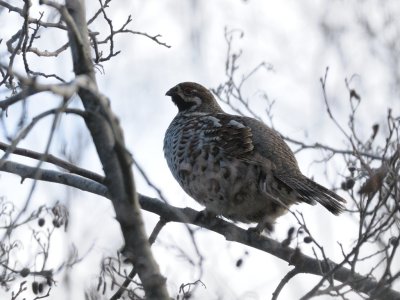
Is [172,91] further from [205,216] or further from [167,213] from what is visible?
[167,213]

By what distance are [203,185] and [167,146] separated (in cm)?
99

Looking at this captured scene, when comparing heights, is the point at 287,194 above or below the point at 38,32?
below

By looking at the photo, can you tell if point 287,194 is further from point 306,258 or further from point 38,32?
point 38,32

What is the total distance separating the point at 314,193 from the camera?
6.87 m

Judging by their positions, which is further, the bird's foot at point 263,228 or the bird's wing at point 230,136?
Result: the bird's wing at point 230,136

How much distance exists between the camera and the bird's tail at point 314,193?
6.66 m

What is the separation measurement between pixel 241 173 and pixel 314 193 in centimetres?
83

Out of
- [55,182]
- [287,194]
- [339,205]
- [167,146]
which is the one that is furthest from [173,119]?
[55,182]

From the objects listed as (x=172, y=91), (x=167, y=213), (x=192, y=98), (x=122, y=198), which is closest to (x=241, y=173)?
(x=167, y=213)

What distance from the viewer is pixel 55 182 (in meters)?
5.51

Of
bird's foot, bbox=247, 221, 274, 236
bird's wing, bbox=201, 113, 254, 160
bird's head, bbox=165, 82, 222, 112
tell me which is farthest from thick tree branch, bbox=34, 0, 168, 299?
bird's head, bbox=165, 82, 222, 112

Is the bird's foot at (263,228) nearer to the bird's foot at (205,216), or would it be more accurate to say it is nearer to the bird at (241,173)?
the bird at (241,173)

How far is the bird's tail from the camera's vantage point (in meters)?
6.66

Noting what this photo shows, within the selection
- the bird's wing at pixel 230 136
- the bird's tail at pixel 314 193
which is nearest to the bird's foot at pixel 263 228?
the bird's tail at pixel 314 193
